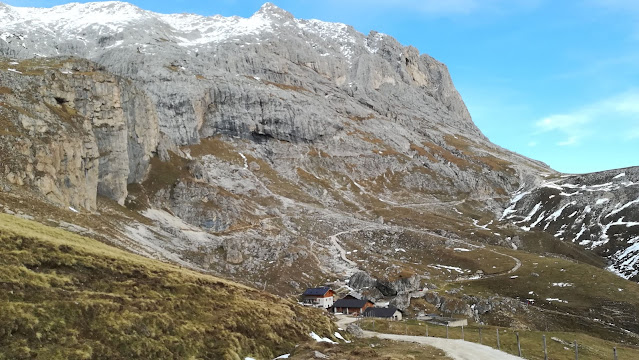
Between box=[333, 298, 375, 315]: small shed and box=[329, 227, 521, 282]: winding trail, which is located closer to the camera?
box=[333, 298, 375, 315]: small shed

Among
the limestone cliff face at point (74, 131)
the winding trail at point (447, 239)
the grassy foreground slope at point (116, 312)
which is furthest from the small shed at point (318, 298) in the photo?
the limestone cliff face at point (74, 131)

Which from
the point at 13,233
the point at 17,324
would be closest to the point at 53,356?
the point at 17,324

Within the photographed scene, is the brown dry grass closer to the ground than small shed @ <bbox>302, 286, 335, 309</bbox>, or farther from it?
farther from it

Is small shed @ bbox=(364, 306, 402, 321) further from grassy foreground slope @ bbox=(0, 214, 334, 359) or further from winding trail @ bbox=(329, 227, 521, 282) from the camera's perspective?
grassy foreground slope @ bbox=(0, 214, 334, 359)

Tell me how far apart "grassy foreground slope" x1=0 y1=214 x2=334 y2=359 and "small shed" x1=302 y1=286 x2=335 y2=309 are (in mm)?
54196

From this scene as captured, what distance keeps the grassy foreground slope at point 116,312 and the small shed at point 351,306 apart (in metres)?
50.6

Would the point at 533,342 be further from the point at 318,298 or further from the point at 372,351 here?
the point at 318,298

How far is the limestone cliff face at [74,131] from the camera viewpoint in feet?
287

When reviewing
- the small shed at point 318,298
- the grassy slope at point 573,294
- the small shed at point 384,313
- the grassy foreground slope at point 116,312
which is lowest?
the small shed at point 318,298

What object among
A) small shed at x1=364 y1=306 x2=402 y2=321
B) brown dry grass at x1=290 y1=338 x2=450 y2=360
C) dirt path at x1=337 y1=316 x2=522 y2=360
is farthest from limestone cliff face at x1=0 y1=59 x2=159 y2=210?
dirt path at x1=337 y1=316 x2=522 y2=360

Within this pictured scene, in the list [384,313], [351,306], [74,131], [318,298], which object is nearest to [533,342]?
[384,313]

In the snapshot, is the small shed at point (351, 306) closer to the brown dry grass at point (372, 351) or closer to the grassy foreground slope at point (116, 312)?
the brown dry grass at point (372, 351)

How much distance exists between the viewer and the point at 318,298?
92875 millimetres

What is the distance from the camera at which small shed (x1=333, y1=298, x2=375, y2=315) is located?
88125 millimetres
